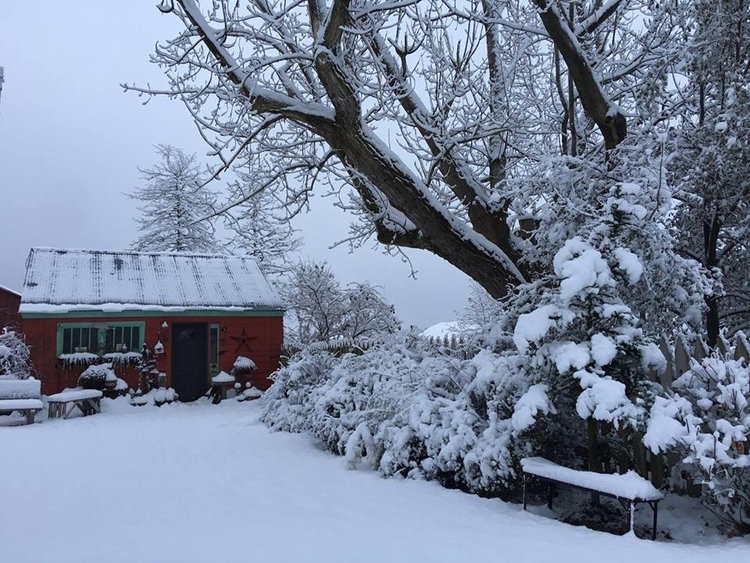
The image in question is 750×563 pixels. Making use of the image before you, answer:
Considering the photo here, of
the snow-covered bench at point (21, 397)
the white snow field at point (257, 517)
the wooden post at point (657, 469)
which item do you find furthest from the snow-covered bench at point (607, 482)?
the snow-covered bench at point (21, 397)

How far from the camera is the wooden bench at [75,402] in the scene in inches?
525

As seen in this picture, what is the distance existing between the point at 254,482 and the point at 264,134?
595 centimetres

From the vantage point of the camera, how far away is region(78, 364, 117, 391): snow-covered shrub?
1504cm

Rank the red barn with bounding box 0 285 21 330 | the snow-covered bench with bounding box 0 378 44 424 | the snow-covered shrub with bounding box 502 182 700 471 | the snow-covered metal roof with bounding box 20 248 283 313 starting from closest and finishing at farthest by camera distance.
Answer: the snow-covered shrub with bounding box 502 182 700 471
the snow-covered bench with bounding box 0 378 44 424
the snow-covered metal roof with bounding box 20 248 283 313
the red barn with bounding box 0 285 21 330

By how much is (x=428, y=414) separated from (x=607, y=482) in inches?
86.0

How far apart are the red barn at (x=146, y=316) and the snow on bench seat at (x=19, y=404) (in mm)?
2523

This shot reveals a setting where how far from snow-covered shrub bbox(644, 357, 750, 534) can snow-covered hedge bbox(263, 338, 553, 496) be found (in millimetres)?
951

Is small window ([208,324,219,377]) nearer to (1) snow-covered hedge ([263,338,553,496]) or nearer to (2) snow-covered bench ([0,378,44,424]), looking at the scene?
(2) snow-covered bench ([0,378,44,424])

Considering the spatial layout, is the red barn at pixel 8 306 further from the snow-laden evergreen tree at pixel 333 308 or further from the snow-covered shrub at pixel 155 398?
the snow-laden evergreen tree at pixel 333 308

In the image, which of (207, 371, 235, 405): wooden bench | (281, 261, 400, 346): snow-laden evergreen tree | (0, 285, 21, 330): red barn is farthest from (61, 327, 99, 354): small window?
(281, 261, 400, 346): snow-laden evergreen tree

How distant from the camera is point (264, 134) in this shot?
9.98m

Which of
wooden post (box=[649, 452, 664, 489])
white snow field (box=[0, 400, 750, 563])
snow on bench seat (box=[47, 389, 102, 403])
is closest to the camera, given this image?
white snow field (box=[0, 400, 750, 563])

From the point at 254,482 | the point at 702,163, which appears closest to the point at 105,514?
the point at 254,482

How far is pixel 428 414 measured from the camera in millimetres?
6316
